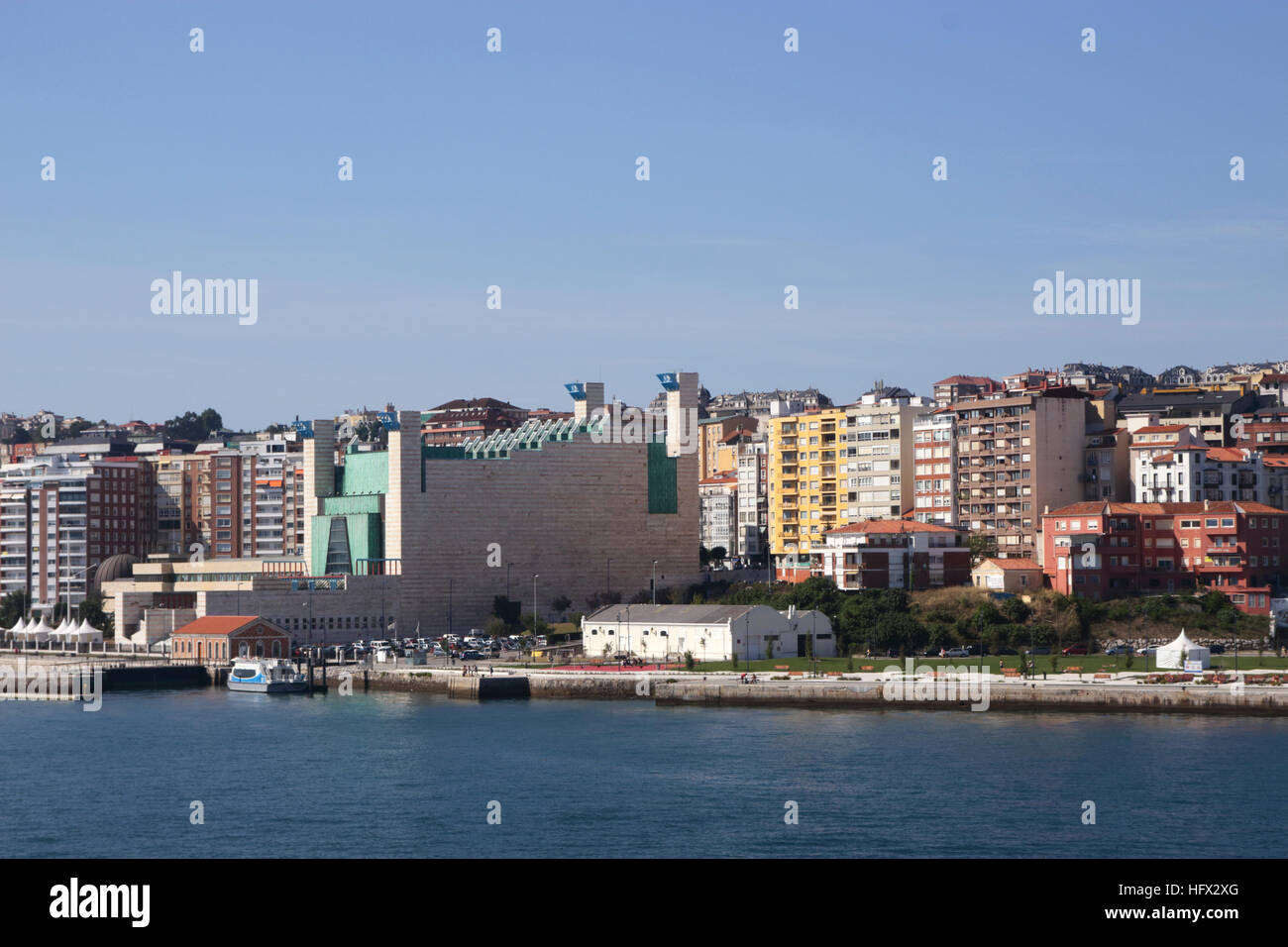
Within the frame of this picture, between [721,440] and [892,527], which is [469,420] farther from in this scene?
[892,527]

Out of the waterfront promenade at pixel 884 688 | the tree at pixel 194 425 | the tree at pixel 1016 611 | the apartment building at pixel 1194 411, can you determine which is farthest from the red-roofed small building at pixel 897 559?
the tree at pixel 194 425

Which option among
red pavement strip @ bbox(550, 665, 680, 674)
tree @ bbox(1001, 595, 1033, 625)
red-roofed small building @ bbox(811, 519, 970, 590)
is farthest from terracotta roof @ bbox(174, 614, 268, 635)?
tree @ bbox(1001, 595, 1033, 625)

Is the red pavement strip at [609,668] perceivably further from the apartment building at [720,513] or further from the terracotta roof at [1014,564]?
the apartment building at [720,513]

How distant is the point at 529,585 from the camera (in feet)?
267

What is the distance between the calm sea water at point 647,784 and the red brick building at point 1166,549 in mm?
20537

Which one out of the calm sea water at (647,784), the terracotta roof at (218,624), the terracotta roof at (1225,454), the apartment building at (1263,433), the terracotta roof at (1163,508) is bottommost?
the calm sea water at (647,784)

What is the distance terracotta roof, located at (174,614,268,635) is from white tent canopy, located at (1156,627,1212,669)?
36.0 meters

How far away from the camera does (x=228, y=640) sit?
70688mm

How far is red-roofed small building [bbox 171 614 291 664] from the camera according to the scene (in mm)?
70750

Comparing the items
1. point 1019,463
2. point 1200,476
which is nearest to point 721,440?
point 1019,463

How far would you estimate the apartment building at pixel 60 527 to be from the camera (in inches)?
4041

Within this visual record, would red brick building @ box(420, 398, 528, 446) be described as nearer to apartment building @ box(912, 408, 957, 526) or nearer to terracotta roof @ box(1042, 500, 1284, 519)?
apartment building @ box(912, 408, 957, 526)

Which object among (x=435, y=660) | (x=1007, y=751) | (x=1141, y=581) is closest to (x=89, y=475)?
(x=435, y=660)
